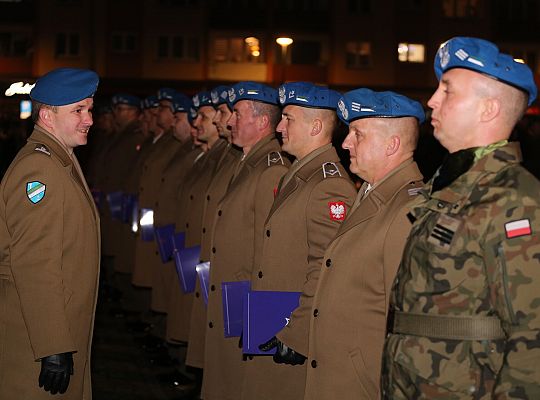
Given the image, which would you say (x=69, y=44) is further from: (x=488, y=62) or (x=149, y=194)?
(x=488, y=62)

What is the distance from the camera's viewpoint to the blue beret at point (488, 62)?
3584mm

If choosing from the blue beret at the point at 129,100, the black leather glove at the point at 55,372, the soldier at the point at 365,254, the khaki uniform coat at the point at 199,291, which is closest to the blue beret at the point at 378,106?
the soldier at the point at 365,254

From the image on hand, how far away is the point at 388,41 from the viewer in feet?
162

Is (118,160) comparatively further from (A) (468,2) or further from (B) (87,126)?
(A) (468,2)

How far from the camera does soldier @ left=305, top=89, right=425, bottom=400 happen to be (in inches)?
177

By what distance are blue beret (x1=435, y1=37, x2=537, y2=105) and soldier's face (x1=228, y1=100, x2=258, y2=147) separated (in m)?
3.46

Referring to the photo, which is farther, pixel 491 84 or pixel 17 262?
pixel 17 262

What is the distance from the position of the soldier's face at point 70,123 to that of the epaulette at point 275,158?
1669mm

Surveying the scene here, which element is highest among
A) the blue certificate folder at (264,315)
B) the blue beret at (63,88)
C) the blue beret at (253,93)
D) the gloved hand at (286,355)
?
the blue beret at (63,88)

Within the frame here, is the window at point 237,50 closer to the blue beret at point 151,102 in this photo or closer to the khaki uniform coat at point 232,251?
the blue beret at point 151,102

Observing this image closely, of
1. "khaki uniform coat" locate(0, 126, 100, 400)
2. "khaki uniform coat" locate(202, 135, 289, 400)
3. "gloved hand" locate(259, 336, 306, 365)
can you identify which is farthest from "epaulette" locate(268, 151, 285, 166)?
"khaki uniform coat" locate(0, 126, 100, 400)

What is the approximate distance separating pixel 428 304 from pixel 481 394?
36cm

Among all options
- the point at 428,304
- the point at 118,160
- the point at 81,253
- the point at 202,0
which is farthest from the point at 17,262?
the point at 202,0

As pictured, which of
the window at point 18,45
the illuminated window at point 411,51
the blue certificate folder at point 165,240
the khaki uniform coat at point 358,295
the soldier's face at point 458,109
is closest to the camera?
the soldier's face at point 458,109
